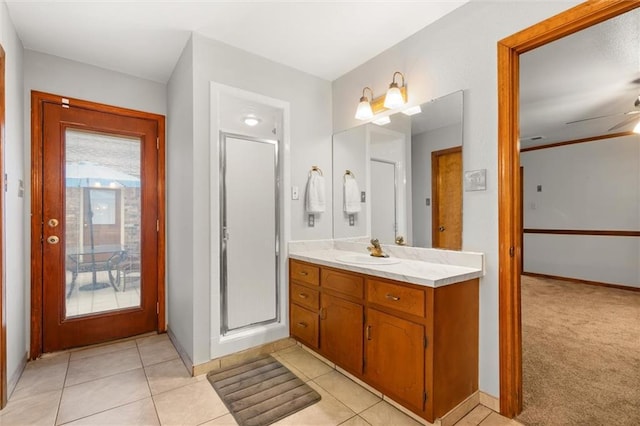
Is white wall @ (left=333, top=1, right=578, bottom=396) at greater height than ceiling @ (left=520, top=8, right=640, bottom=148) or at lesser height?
lesser

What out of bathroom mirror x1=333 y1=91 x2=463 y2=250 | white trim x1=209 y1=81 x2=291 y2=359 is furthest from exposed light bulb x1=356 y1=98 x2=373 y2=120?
white trim x1=209 y1=81 x2=291 y2=359

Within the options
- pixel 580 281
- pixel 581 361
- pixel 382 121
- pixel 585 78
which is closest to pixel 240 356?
pixel 382 121

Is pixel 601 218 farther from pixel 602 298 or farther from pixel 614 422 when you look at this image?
pixel 614 422

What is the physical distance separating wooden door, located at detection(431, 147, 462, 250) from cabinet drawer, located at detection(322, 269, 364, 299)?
64 centimetres

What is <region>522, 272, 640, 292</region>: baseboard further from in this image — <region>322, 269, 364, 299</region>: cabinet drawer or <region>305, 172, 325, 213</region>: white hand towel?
<region>322, 269, 364, 299</region>: cabinet drawer

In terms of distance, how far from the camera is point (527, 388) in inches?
78.0

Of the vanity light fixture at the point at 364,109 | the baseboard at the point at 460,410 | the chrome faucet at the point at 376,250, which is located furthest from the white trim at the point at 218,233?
the baseboard at the point at 460,410

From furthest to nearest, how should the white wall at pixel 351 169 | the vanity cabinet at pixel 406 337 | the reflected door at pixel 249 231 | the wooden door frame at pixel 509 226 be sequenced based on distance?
the white wall at pixel 351 169, the reflected door at pixel 249 231, the wooden door frame at pixel 509 226, the vanity cabinet at pixel 406 337

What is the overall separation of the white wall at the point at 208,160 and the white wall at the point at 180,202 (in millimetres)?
19

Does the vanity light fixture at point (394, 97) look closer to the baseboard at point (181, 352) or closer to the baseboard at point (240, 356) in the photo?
the baseboard at point (240, 356)

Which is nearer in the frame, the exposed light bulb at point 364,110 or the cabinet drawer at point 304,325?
the cabinet drawer at point 304,325

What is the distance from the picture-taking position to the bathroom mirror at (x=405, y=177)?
2.05 m

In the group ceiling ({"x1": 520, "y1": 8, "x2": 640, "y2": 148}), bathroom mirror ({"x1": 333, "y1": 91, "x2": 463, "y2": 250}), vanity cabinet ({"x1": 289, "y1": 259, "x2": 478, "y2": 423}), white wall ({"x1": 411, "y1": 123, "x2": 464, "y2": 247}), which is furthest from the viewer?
ceiling ({"x1": 520, "y1": 8, "x2": 640, "y2": 148})

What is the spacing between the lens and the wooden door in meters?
2.00
